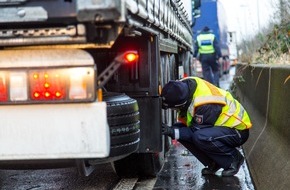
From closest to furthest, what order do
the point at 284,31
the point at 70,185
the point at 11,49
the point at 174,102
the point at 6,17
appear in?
the point at 6,17
the point at 11,49
the point at 174,102
the point at 70,185
the point at 284,31

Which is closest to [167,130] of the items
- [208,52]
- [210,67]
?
[208,52]

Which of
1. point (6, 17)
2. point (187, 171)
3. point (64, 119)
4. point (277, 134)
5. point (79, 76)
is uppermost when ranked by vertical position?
point (6, 17)

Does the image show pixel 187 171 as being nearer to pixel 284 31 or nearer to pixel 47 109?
pixel 47 109

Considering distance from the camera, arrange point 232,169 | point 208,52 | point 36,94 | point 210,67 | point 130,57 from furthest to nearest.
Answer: point 210,67 < point 208,52 < point 232,169 < point 130,57 < point 36,94

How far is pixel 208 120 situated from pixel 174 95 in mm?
472

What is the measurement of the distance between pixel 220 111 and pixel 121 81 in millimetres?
1198

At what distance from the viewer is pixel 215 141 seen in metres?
6.20

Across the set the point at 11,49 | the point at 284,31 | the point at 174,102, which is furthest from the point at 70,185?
the point at 284,31

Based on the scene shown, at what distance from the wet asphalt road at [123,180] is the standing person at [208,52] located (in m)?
8.28

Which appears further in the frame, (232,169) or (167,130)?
(232,169)

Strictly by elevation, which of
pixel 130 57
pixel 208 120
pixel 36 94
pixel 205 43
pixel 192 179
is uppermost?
pixel 205 43

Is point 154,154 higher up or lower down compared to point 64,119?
lower down

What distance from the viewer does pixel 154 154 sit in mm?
6062

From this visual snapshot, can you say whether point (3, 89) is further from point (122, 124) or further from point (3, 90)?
point (122, 124)
